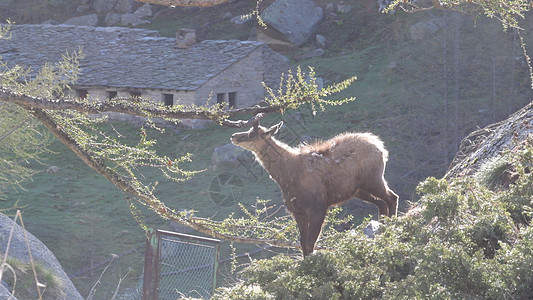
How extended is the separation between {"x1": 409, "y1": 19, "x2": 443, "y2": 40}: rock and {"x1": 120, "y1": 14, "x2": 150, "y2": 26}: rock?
1923 centimetres

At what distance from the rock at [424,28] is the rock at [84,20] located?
22.7m

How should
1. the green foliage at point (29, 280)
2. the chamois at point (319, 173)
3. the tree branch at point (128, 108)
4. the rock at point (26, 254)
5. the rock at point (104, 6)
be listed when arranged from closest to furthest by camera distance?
1. the tree branch at point (128, 108)
2. the chamois at point (319, 173)
3. the green foliage at point (29, 280)
4. the rock at point (26, 254)
5. the rock at point (104, 6)

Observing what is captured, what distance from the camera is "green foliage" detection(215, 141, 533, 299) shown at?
3.75m

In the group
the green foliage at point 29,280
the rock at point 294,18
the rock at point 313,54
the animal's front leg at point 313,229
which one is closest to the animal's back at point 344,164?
the animal's front leg at point 313,229

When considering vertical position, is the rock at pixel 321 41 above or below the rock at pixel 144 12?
below

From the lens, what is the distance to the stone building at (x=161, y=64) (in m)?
30.0

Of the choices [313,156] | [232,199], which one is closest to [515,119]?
[313,156]

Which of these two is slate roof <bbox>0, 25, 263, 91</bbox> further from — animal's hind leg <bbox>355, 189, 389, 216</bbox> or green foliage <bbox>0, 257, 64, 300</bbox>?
animal's hind leg <bbox>355, 189, 389, 216</bbox>

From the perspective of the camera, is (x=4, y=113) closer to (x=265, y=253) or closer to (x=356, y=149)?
(x=265, y=253)

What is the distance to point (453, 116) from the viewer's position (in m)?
26.3

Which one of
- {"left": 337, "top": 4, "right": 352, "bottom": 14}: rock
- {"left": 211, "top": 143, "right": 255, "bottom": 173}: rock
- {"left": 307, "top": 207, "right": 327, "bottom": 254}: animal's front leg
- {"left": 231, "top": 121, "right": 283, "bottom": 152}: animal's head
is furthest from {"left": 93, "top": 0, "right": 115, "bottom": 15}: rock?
{"left": 307, "top": 207, "right": 327, "bottom": 254}: animal's front leg

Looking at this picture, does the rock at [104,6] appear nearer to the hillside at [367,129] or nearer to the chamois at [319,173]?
the hillside at [367,129]

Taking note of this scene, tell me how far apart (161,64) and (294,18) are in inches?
435

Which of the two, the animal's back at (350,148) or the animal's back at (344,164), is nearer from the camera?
the animal's back at (344,164)
